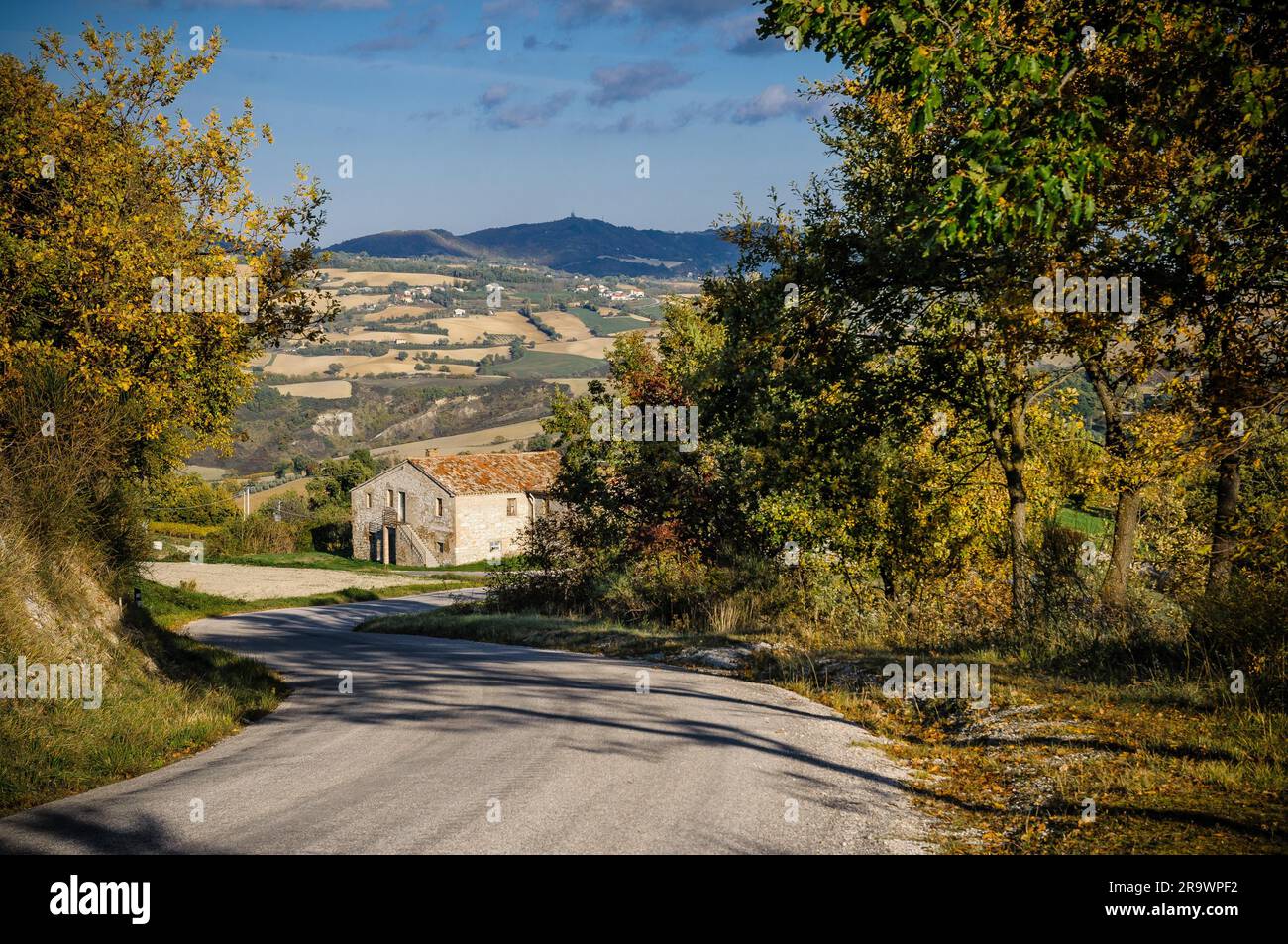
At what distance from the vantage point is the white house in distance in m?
76.9

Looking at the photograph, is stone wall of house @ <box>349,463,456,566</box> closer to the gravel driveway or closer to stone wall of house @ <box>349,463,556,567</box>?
stone wall of house @ <box>349,463,556,567</box>

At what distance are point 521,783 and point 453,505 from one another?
69.7 m

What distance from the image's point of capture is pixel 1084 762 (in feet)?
26.6

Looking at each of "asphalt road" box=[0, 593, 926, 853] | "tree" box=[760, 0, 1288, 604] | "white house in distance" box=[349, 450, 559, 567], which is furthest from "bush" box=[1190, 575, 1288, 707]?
"white house in distance" box=[349, 450, 559, 567]

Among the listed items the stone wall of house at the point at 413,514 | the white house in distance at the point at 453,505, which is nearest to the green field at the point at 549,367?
the white house in distance at the point at 453,505

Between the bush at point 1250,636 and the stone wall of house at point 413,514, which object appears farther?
the stone wall of house at point 413,514

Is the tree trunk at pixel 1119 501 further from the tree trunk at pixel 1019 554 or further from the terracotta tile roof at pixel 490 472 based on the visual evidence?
the terracotta tile roof at pixel 490 472

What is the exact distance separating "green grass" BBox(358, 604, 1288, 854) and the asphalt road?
0.51m

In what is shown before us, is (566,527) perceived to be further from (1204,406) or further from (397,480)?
(397,480)

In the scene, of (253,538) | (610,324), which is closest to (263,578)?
(253,538)

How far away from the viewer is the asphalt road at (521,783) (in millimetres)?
6387

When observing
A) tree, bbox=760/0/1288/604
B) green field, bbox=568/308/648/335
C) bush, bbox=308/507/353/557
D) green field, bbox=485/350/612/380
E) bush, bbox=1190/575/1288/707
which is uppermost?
green field, bbox=568/308/648/335

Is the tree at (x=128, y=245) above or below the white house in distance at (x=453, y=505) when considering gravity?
above
